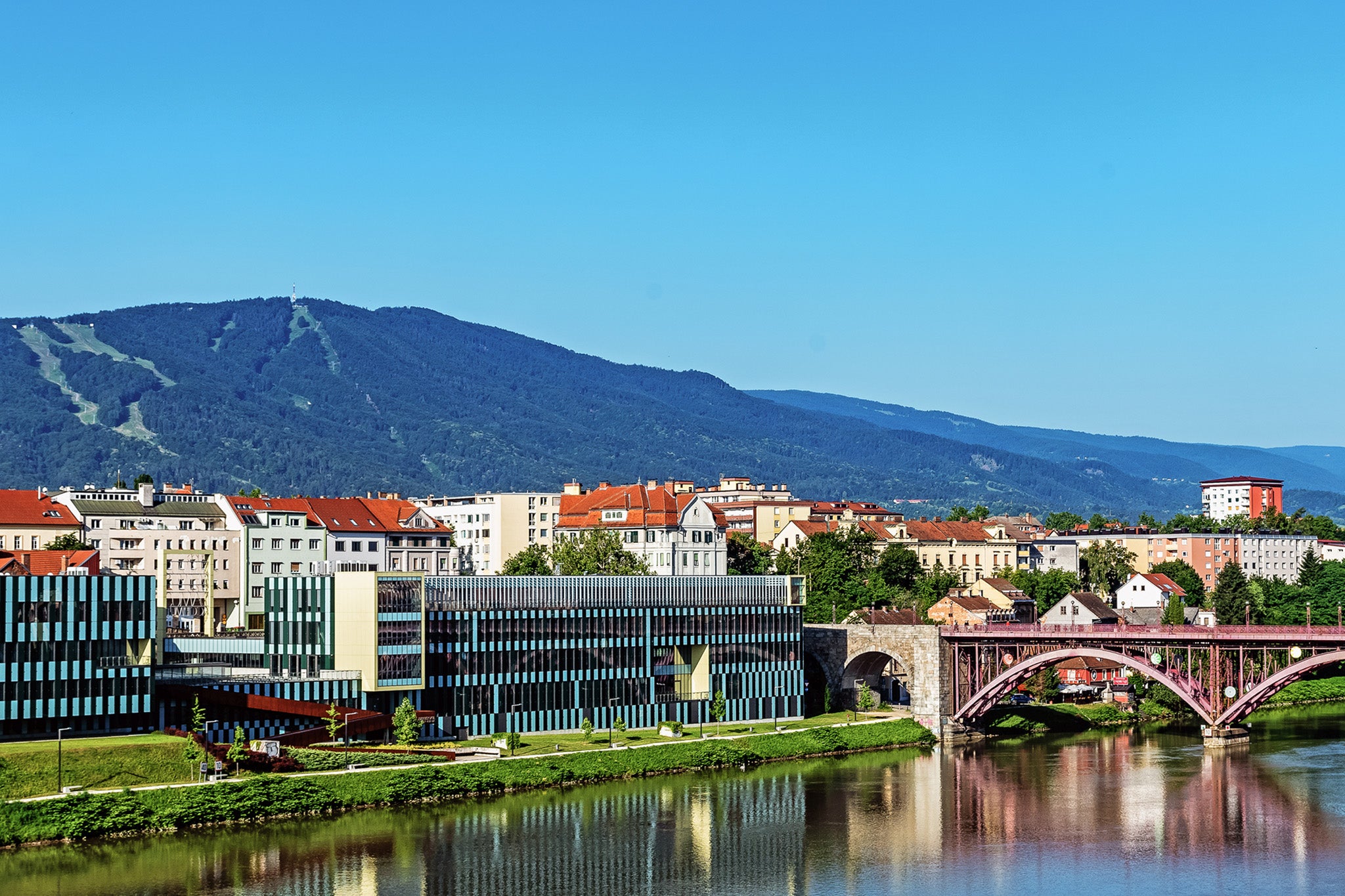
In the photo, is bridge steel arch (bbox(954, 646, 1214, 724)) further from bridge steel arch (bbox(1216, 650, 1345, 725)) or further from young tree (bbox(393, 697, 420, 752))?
young tree (bbox(393, 697, 420, 752))

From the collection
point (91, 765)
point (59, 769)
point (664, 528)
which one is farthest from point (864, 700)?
point (59, 769)

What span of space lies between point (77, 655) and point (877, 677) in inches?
2566

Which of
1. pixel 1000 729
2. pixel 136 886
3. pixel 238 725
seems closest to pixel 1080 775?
pixel 1000 729

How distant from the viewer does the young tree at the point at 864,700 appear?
133000 mm

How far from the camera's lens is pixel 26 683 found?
3671 inches

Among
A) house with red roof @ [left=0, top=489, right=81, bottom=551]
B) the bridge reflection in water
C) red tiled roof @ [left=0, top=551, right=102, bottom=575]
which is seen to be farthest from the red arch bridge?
house with red roof @ [left=0, top=489, right=81, bottom=551]

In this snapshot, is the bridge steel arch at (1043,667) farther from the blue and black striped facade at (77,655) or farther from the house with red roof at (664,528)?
the blue and black striped facade at (77,655)

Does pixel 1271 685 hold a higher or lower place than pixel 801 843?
higher

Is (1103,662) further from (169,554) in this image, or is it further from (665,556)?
(169,554)

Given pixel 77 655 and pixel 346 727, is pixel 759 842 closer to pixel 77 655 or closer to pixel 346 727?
pixel 346 727

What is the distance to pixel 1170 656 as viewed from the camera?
12031 centimetres

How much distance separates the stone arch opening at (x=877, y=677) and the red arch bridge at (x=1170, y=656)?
4.94 metres

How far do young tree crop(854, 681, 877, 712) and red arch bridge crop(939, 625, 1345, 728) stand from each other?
7.05 metres

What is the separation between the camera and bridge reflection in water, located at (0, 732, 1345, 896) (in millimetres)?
76625
